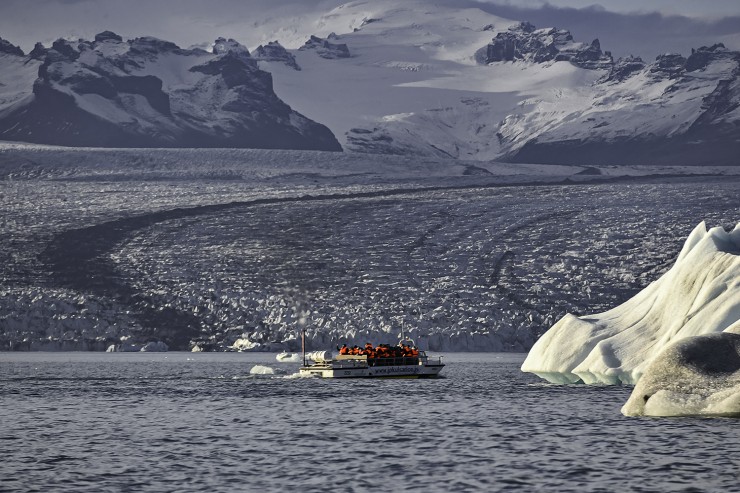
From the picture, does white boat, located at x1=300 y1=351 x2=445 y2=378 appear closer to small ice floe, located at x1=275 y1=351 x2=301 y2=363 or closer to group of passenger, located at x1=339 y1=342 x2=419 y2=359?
group of passenger, located at x1=339 y1=342 x2=419 y2=359

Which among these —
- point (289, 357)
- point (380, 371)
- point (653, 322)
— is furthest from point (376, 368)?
point (289, 357)

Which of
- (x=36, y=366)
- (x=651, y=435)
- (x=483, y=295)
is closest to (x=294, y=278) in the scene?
(x=483, y=295)

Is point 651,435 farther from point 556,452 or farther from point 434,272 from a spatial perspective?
point 434,272

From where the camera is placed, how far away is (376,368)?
59531 millimetres

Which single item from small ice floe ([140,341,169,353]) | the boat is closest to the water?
the boat

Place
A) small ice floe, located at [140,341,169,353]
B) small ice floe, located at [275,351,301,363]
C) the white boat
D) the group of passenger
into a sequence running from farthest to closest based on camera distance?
small ice floe, located at [140,341,169,353], small ice floe, located at [275,351,301,363], the group of passenger, the white boat

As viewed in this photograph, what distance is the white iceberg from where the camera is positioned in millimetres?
42094

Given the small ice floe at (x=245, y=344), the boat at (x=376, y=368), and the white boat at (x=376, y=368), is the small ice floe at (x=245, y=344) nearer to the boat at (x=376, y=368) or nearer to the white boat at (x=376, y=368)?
the boat at (x=376, y=368)

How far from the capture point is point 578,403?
133 feet

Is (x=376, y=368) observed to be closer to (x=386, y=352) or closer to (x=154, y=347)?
(x=386, y=352)

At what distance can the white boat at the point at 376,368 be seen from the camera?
2327 inches

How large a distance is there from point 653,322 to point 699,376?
627 inches

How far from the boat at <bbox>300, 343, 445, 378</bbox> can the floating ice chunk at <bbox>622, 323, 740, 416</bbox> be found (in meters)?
27.0

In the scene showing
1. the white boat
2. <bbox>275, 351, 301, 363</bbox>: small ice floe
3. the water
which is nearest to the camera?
the water
